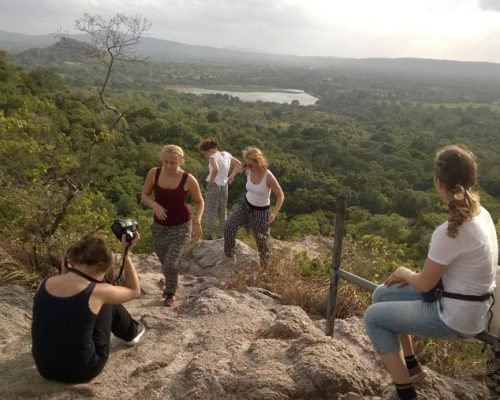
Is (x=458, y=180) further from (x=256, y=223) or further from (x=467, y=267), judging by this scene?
(x=256, y=223)

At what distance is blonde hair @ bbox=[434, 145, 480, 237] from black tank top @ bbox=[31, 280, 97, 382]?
1845 millimetres

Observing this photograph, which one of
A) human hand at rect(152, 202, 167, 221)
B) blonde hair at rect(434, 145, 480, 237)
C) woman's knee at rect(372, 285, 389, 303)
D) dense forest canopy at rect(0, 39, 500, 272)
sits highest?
blonde hair at rect(434, 145, 480, 237)

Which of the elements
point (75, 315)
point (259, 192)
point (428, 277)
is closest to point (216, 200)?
point (259, 192)

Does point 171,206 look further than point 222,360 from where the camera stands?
Yes

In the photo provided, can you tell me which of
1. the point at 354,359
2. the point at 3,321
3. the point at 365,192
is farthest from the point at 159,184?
the point at 365,192

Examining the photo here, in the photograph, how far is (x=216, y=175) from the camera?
255 inches

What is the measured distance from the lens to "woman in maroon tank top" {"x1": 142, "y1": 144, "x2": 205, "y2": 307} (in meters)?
4.14

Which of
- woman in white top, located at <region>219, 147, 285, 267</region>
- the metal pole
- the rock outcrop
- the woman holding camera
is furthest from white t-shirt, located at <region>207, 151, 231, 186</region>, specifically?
the woman holding camera

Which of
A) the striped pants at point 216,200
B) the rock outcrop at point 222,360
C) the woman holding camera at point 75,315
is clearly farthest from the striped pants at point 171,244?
the striped pants at point 216,200

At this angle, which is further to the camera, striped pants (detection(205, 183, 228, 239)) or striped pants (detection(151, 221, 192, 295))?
striped pants (detection(205, 183, 228, 239))

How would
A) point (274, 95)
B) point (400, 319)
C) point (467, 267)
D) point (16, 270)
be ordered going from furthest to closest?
point (274, 95)
point (16, 270)
point (400, 319)
point (467, 267)

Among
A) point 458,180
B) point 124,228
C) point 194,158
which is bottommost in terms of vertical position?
point 194,158

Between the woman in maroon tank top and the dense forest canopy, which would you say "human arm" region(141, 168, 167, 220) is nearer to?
the woman in maroon tank top

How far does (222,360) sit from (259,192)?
2.37m
